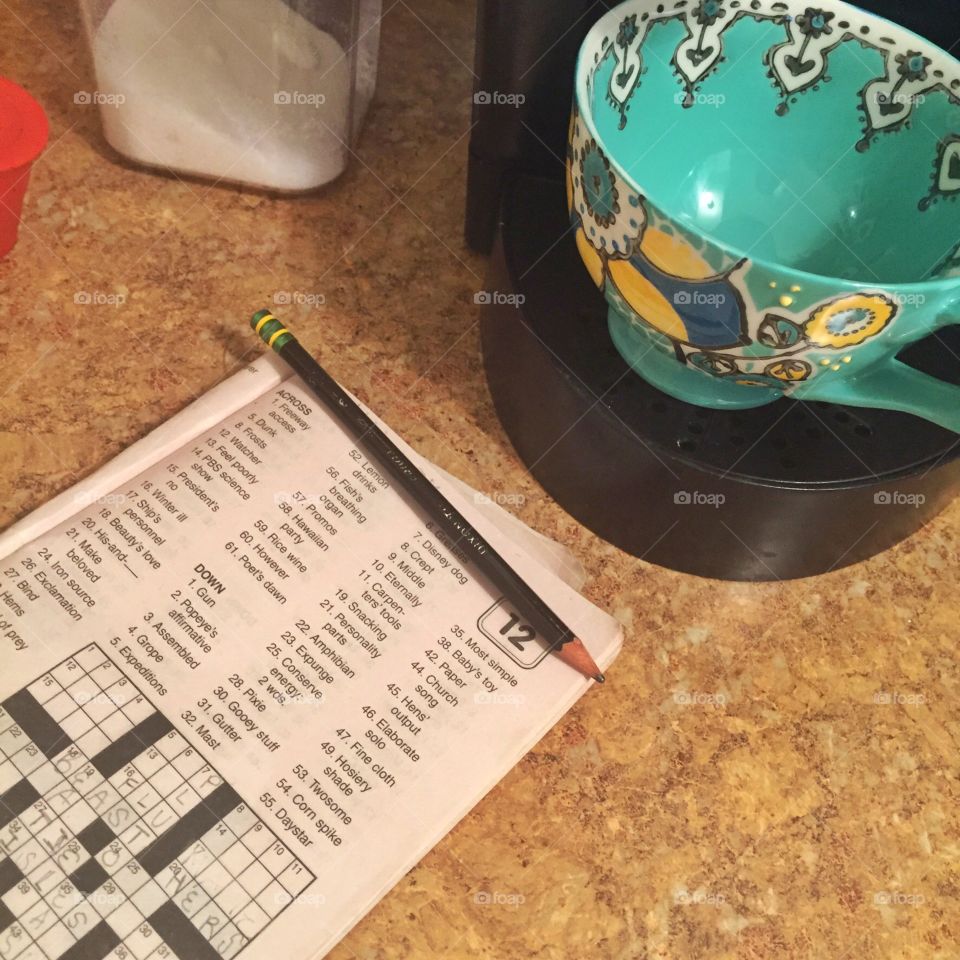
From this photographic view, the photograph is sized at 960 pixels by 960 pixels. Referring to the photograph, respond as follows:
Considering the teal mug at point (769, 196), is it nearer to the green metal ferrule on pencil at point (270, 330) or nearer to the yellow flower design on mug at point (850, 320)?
the yellow flower design on mug at point (850, 320)

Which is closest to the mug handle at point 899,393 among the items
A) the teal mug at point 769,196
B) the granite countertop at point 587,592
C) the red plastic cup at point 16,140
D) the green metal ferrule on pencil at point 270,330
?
the teal mug at point 769,196

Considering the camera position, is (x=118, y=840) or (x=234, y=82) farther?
(x=234, y=82)

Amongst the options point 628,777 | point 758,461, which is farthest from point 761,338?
point 628,777

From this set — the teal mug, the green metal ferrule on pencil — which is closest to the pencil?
the green metal ferrule on pencil

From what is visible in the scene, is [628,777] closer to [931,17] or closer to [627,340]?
[627,340]

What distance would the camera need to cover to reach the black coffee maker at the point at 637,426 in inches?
15.3

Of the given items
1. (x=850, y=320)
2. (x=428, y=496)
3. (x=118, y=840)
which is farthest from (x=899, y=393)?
(x=118, y=840)

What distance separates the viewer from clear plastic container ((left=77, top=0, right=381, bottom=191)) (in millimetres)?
468

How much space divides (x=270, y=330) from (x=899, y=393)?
10.6 inches

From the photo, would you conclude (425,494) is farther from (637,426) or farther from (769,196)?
(769,196)

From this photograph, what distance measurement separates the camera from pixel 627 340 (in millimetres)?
404

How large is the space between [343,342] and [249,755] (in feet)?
0.70

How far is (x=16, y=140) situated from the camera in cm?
44

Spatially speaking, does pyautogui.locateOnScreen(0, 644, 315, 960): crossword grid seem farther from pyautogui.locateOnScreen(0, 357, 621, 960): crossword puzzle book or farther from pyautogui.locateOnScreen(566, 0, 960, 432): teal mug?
pyautogui.locateOnScreen(566, 0, 960, 432): teal mug
